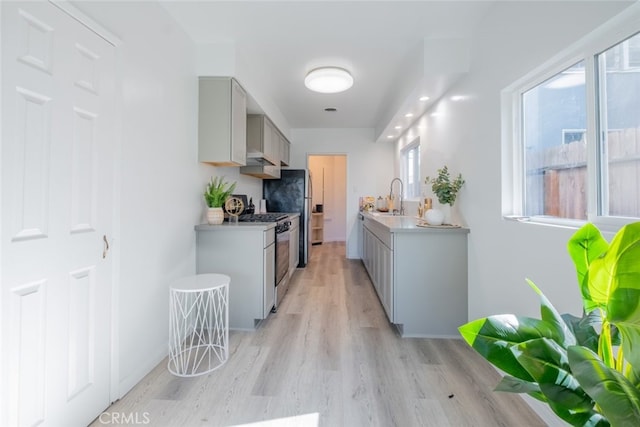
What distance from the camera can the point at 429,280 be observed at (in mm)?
2408

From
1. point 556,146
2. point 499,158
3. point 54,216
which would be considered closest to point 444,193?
point 499,158

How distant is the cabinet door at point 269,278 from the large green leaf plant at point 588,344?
1.95 meters

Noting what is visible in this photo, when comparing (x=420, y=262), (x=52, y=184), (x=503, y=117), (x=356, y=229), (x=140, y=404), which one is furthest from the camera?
(x=356, y=229)

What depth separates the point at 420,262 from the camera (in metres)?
2.41

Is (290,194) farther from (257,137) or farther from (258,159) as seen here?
(257,137)

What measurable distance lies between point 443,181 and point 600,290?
1.98m

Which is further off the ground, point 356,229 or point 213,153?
point 213,153

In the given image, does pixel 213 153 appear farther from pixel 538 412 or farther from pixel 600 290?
pixel 538 412

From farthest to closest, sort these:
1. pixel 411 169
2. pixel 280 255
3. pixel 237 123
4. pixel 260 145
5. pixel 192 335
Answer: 1. pixel 411 169
2. pixel 260 145
3. pixel 280 255
4. pixel 237 123
5. pixel 192 335

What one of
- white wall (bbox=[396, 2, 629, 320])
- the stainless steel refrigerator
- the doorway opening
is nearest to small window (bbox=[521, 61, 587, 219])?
white wall (bbox=[396, 2, 629, 320])

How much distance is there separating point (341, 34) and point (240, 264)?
7.08 feet

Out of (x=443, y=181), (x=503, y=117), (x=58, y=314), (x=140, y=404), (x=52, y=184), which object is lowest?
(x=140, y=404)

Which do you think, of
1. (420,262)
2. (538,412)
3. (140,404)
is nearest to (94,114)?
(140,404)

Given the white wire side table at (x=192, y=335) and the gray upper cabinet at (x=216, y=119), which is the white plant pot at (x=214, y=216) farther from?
the white wire side table at (x=192, y=335)
